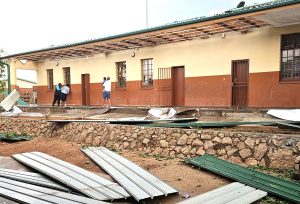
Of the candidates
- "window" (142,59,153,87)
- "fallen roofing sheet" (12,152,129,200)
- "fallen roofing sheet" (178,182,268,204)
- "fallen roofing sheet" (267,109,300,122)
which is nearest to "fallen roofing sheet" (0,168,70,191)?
"fallen roofing sheet" (12,152,129,200)

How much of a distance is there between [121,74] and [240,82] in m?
8.28

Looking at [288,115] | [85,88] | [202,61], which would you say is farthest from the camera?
[85,88]

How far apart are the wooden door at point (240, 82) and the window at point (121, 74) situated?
764 centimetres

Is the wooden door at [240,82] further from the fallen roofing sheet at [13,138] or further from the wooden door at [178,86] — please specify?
the fallen roofing sheet at [13,138]

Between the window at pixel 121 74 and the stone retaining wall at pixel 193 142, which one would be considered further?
the window at pixel 121 74

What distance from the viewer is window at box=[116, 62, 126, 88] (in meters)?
20.5

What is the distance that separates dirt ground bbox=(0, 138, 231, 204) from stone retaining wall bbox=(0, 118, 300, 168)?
1.73 feet

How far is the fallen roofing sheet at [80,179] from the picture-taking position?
5.39 meters

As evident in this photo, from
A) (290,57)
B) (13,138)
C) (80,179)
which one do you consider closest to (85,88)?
(13,138)

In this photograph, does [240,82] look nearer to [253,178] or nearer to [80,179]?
[253,178]

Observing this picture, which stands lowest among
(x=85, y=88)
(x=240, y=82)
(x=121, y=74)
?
(x=85, y=88)

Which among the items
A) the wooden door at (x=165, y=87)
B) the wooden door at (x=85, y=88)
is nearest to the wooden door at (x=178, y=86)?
the wooden door at (x=165, y=87)

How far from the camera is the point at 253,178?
631 cm

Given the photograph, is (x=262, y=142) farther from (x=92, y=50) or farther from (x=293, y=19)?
(x=92, y=50)
